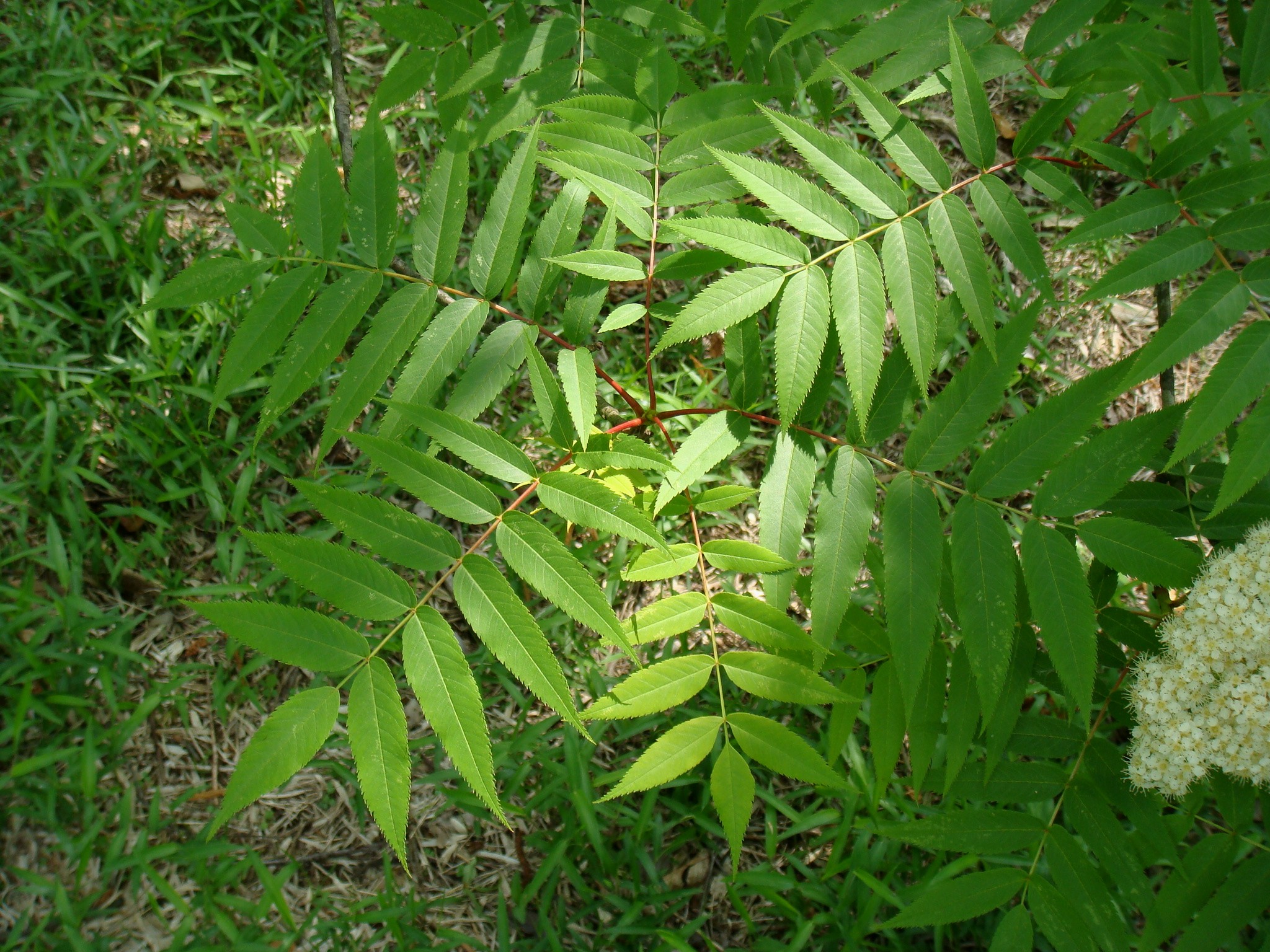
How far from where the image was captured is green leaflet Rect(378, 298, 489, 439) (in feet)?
6.09

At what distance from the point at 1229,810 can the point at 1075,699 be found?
598 mm

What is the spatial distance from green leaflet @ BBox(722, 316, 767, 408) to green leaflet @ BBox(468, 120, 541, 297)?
60 centimetres

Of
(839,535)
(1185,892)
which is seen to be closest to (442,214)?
(839,535)

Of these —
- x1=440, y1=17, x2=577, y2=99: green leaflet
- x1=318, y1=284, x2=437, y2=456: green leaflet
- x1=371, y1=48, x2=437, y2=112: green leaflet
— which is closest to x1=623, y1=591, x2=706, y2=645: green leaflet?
x1=318, y1=284, x2=437, y2=456: green leaflet

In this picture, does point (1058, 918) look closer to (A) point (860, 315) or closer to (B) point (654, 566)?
(B) point (654, 566)

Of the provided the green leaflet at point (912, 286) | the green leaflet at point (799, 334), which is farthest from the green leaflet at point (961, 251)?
the green leaflet at point (799, 334)

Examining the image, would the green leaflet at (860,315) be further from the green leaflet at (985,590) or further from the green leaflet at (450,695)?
the green leaflet at (450,695)

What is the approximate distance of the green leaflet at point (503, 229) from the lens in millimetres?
1969

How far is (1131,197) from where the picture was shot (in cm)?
183

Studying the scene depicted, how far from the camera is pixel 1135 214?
180 cm

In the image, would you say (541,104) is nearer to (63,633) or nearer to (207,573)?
(207,573)

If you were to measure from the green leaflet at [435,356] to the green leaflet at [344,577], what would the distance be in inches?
11.6

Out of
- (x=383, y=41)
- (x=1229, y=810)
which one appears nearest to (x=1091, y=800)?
(x=1229, y=810)

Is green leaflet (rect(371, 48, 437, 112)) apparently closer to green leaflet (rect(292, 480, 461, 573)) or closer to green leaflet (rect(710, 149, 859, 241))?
green leaflet (rect(710, 149, 859, 241))
